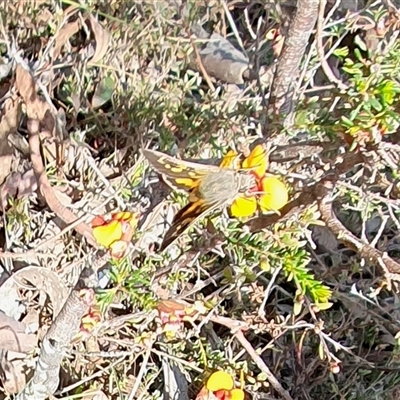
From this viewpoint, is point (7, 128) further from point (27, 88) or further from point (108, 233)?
point (108, 233)

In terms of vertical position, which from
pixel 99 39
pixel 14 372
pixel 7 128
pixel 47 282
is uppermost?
pixel 99 39

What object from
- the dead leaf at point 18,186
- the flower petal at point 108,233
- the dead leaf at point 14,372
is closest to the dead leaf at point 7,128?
the dead leaf at point 18,186

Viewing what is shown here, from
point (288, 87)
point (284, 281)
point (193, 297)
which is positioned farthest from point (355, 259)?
point (288, 87)

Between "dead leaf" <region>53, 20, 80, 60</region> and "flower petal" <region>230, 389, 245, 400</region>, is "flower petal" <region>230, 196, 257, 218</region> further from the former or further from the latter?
"dead leaf" <region>53, 20, 80, 60</region>

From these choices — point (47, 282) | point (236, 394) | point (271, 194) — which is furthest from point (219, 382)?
point (271, 194)

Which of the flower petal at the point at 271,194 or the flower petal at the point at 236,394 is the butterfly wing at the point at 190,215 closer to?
the flower petal at the point at 271,194

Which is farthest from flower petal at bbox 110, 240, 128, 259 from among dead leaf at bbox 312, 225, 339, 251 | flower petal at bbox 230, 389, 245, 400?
dead leaf at bbox 312, 225, 339, 251
